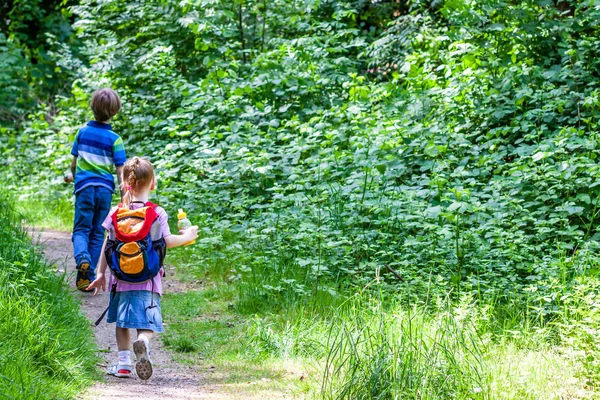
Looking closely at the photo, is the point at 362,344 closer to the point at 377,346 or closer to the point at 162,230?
the point at 377,346

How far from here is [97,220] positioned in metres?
6.77

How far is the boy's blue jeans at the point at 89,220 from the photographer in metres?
6.63

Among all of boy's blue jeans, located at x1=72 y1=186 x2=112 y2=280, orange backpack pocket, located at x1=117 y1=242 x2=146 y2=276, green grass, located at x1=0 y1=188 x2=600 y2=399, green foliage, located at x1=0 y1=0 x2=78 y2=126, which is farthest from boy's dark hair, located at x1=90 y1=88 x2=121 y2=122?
green foliage, located at x1=0 y1=0 x2=78 y2=126

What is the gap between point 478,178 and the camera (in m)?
8.14

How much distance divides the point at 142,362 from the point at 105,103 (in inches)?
107

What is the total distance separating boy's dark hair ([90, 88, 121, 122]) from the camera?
6398mm

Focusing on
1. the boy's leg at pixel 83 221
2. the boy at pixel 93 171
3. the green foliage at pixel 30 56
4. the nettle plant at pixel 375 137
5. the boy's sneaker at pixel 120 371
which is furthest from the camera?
the green foliage at pixel 30 56

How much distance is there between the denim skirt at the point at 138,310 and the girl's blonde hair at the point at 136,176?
1.95 ft

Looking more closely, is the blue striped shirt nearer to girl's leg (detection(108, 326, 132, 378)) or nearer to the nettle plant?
the nettle plant

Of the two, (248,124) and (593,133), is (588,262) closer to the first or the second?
(593,133)

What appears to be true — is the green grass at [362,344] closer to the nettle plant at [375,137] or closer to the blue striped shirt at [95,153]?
the nettle plant at [375,137]

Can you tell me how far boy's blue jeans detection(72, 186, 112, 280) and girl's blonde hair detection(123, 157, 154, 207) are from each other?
1941mm

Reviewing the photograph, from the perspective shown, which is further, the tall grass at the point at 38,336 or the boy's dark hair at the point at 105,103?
the boy's dark hair at the point at 105,103

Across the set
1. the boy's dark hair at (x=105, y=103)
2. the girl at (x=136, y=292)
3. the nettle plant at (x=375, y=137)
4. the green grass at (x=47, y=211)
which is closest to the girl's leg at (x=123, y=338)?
the girl at (x=136, y=292)
